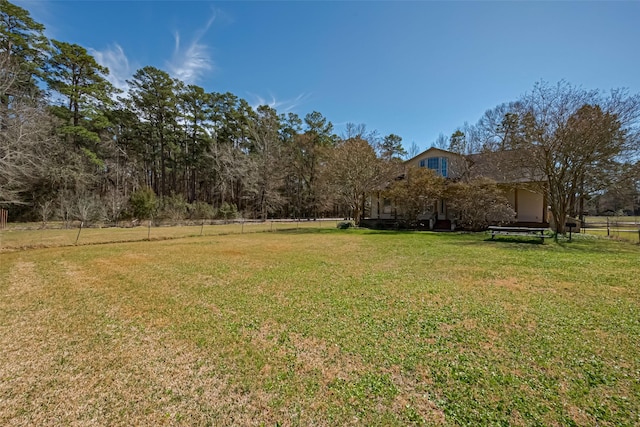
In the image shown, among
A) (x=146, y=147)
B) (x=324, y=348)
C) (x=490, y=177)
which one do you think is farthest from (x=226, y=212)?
(x=324, y=348)

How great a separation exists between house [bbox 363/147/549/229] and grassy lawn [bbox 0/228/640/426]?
35.1ft

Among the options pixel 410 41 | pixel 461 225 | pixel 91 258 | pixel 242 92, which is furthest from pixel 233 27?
pixel 242 92

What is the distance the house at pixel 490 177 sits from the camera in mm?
15805

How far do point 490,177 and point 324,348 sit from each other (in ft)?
66.8

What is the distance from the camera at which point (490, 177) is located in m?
19.2

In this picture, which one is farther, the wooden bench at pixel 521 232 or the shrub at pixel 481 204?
the shrub at pixel 481 204

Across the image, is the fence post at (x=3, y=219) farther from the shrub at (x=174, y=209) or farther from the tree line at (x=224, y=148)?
the shrub at (x=174, y=209)

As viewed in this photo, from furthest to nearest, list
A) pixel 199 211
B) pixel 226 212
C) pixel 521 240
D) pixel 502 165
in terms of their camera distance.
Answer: pixel 226 212 → pixel 199 211 → pixel 502 165 → pixel 521 240

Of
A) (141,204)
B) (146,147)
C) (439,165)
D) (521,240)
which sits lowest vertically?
(521,240)

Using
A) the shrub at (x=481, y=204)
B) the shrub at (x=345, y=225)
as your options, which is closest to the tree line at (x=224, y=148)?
the shrub at (x=481, y=204)

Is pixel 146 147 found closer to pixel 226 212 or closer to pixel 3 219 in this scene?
pixel 226 212

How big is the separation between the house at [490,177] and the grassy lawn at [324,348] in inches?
421

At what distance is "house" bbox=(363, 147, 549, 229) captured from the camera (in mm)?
15805

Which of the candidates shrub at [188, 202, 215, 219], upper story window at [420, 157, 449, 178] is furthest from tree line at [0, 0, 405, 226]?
upper story window at [420, 157, 449, 178]
